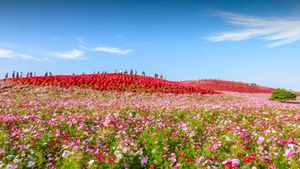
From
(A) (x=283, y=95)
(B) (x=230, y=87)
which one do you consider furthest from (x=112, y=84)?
(B) (x=230, y=87)

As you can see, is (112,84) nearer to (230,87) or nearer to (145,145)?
(145,145)

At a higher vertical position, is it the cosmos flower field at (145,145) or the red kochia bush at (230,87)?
the red kochia bush at (230,87)

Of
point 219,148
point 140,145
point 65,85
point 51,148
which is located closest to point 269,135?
point 219,148

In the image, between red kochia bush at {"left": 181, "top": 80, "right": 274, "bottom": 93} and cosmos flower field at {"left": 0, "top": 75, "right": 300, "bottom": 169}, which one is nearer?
cosmos flower field at {"left": 0, "top": 75, "right": 300, "bottom": 169}

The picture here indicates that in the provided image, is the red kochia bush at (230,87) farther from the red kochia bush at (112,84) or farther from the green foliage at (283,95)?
the red kochia bush at (112,84)

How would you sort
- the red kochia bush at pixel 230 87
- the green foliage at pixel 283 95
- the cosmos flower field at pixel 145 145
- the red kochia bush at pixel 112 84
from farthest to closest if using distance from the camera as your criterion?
1. the red kochia bush at pixel 230 87
2. the red kochia bush at pixel 112 84
3. the green foliage at pixel 283 95
4. the cosmos flower field at pixel 145 145

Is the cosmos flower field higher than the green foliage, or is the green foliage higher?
the green foliage

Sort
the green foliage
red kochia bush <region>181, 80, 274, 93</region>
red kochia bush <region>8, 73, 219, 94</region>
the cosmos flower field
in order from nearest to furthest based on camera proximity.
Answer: the cosmos flower field
the green foliage
red kochia bush <region>8, 73, 219, 94</region>
red kochia bush <region>181, 80, 274, 93</region>

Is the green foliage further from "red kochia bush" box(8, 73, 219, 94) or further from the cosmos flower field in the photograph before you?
the cosmos flower field

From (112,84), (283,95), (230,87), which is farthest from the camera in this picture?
(230,87)

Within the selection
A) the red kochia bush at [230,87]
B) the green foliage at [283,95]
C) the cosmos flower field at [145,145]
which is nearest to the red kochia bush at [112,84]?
the green foliage at [283,95]

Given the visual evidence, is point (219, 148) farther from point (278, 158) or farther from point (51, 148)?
point (51, 148)

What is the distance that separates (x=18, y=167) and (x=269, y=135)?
709 centimetres

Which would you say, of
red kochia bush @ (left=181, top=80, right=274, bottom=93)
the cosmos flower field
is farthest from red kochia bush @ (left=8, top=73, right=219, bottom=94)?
red kochia bush @ (left=181, top=80, right=274, bottom=93)
